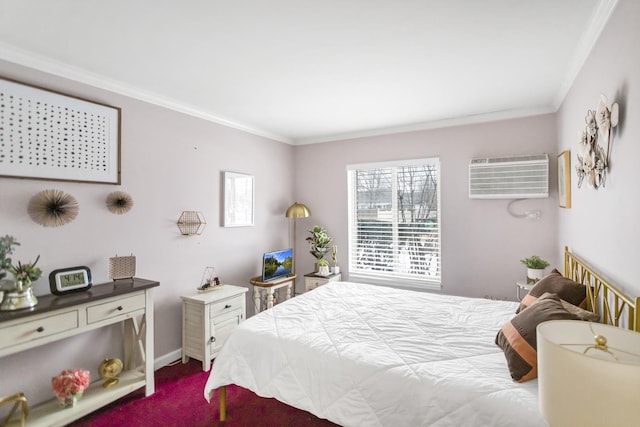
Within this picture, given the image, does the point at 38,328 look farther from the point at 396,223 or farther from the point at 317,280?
the point at 396,223

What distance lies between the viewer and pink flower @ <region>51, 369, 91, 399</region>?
2.06m

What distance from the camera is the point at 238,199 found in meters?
3.86

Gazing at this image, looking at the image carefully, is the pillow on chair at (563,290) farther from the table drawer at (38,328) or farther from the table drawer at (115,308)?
the table drawer at (38,328)

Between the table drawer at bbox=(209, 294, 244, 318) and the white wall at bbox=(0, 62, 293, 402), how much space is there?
17.1 inches

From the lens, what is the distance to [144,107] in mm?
2873

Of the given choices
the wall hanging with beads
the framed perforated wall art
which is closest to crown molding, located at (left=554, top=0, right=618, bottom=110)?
the wall hanging with beads

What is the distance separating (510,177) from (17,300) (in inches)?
167

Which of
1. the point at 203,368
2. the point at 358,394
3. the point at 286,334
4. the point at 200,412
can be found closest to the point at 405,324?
the point at 358,394

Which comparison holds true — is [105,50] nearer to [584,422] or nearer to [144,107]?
[144,107]

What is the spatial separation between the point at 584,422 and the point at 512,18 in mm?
1967

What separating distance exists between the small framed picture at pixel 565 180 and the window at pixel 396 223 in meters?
1.22

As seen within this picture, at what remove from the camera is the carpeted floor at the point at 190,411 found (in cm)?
218

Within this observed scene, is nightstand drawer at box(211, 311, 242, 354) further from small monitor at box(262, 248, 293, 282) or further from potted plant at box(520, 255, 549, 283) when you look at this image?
potted plant at box(520, 255, 549, 283)

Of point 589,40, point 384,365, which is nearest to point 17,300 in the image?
point 384,365
